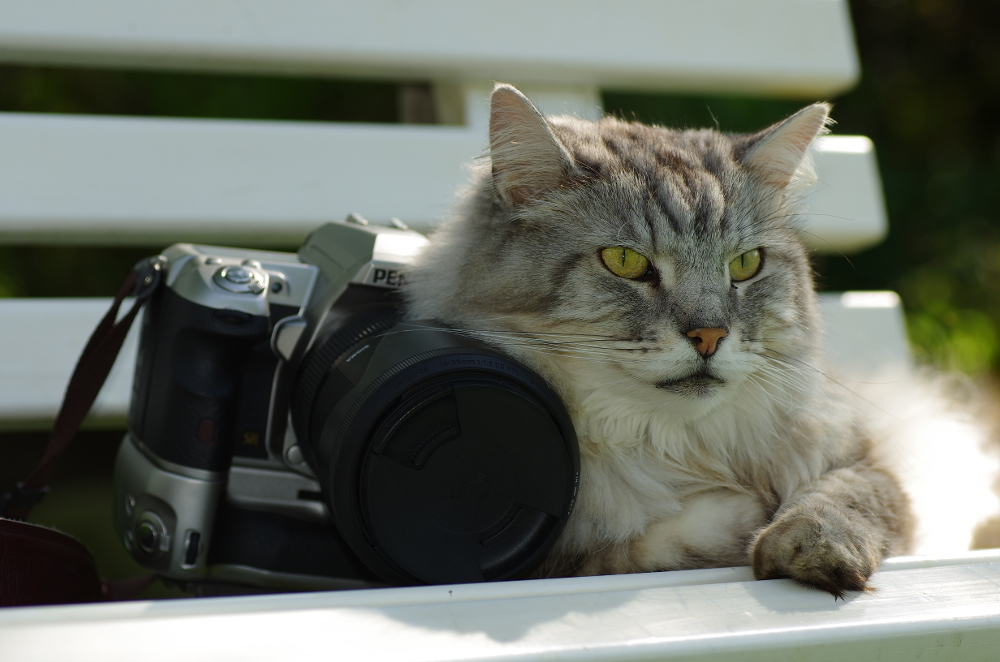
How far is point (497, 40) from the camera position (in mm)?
1623

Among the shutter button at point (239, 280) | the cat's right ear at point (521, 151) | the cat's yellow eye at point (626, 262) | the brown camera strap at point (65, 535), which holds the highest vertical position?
the cat's right ear at point (521, 151)

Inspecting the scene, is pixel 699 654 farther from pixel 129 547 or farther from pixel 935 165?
pixel 935 165

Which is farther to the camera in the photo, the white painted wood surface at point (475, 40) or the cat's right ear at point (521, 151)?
the white painted wood surface at point (475, 40)

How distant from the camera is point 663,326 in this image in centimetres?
78

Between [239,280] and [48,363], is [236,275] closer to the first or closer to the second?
[239,280]

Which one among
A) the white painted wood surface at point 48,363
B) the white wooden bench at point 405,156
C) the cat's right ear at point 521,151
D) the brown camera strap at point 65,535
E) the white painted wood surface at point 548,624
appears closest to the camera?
the white painted wood surface at point 548,624

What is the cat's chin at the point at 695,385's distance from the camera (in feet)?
2.59

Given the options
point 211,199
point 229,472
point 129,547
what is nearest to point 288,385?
point 229,472

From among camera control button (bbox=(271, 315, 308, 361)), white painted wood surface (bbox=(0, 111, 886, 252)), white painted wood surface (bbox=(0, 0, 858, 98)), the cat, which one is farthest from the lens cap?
white painted wood surface (bbox=(0, 0, 858, 98))

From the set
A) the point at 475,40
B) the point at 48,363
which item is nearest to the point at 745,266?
the point at 475,40

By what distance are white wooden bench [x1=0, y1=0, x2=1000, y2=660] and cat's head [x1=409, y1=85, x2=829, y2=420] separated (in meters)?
0.23

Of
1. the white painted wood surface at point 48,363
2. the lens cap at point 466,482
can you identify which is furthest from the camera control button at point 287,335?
the white painted wood surface at point 48,363

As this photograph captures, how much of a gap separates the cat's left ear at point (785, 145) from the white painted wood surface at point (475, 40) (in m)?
0.78

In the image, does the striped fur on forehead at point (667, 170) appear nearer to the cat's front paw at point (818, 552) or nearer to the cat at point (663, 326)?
the cat at point (663, 326)
